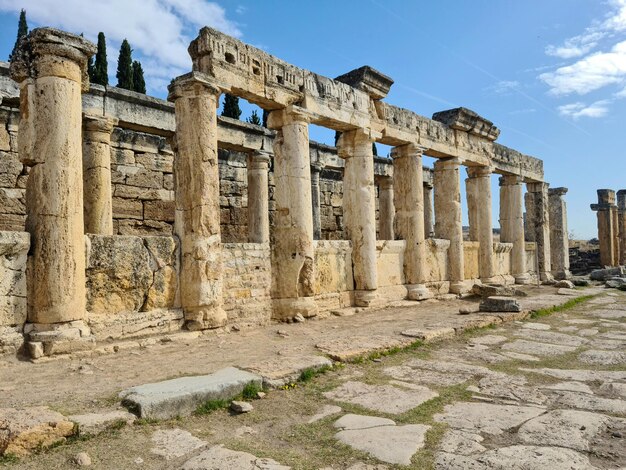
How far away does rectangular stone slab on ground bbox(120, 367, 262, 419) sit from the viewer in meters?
3.53

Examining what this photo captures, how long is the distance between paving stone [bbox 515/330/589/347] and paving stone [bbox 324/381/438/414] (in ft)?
10.2

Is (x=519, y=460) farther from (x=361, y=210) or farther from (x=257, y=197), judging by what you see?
(x=257, y=197)

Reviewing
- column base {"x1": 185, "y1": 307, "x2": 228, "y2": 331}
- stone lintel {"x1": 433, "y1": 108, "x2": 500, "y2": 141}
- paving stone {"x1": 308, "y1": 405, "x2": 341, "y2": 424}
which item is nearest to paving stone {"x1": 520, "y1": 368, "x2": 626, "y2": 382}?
paving stone {"x1": 308, "y1": 405, "x2": 341, "y2": 424}

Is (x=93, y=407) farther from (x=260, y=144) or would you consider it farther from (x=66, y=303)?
(x=260, y=144)

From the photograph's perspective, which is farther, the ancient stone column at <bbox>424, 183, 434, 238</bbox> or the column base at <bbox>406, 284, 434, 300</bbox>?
the ancient stone column at <bbox>424, 183, 434, 238</bbox>

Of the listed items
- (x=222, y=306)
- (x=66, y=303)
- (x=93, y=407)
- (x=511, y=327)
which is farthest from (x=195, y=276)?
(x=511, y=327)

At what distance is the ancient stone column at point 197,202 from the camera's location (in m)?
6.90

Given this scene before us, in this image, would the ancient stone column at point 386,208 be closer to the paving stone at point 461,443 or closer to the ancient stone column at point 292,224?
the ancient stone column at point 292,224

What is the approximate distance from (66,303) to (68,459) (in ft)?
9.75

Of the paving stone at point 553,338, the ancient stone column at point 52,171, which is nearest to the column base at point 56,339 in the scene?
the ancient stone column at point 52,171

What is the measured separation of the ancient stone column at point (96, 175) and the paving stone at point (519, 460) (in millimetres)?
8314

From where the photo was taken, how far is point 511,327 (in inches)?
306

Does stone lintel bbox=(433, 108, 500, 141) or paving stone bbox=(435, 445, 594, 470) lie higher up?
stone lintel bbox=(433, 108, 500, 141)

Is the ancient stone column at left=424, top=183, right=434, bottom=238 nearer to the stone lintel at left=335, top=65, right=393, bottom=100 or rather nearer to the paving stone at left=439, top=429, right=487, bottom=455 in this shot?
the stone lintel at left=335, top=65, right=393, bottom=100
